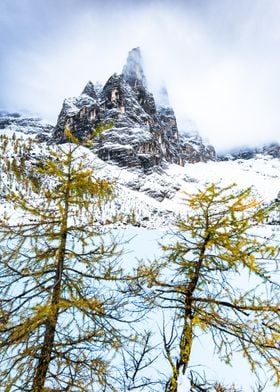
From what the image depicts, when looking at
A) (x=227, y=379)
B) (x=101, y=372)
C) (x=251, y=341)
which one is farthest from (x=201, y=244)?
(x=227, y=379)

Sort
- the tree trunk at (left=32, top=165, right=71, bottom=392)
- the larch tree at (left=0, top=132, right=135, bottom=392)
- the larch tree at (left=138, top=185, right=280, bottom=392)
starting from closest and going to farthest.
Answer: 1. the larch tree at (left=138, top=185, right=280, bottom=392)
2. the tree trunk at (left=32, top=165, right=71, bottom=392)
3. the larch tree at (left=0, top=132, right=135, bottom=392)

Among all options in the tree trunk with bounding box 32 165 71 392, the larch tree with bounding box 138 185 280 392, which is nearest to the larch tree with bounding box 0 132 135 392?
the tree trunk with bounding box 32 165 71 392

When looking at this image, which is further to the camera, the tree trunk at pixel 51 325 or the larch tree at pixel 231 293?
the tree trunk at pixel 51 325

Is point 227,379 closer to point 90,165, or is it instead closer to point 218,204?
point 218,204

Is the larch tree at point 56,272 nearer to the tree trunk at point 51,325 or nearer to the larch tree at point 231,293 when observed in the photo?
the tree trunk at point 51,325

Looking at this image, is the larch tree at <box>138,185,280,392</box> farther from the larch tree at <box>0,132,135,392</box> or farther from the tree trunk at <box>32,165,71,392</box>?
the tree trunk at <box>32,165,71,392</box>

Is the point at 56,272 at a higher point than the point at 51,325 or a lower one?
higher

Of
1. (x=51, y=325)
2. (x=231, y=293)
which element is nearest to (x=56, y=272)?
(x=51, y=325)

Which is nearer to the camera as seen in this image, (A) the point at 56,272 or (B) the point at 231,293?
(B) the point at 231,293

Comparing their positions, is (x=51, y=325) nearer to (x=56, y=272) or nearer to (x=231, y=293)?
(x=56, y=272)

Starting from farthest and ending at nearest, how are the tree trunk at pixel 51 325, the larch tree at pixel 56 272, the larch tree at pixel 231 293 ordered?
1. the larch tree at pixel 56 272
2. the tree trunk at pixel 51 325
3. the larch tree at pixel 231 293

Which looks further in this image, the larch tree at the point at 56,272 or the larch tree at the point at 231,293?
the larch tree at the point at 56,272

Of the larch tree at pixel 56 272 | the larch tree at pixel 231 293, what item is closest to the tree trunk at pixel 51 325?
the larch tree at pixel 56 272

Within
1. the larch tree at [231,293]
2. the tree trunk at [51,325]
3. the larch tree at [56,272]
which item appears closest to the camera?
the larch tree at [231,293]
